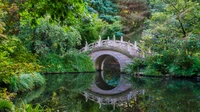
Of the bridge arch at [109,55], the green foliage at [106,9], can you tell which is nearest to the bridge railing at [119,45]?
the bridge arch at [109,55]

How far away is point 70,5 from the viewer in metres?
2.96

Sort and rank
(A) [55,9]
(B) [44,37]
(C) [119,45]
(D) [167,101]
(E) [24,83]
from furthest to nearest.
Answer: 1. (C) [119,45]
2. (B) [44,37]
3. (E) [24,83]
4. (D) [167,101]
5. (A) [55,9]

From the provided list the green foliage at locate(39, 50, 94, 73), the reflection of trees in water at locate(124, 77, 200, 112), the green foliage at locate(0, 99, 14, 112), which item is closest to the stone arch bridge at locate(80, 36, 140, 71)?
the green foliage at locate(39, 50, 94, 73)

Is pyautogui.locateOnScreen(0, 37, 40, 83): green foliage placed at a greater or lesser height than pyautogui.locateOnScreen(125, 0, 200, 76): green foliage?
lesser

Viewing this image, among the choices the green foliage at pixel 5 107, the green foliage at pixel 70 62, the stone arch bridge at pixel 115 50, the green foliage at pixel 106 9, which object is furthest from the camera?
the green foliage at pixel 106 9

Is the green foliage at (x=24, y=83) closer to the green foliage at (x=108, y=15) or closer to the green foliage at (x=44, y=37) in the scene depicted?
the green foliage at (x=44, y=37)

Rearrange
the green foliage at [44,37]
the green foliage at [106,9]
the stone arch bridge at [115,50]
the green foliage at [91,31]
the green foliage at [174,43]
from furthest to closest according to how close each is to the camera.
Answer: the green foliage at [106,9] < the green foliage at [91,31] < the stone arch bridge at [115,50] < the green foliage at [44,37] < the green foliage at [174,43]

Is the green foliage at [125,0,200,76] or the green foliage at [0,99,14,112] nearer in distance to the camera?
the green foliage at [0,99,14,112]

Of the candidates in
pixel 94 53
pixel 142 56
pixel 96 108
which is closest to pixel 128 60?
pixel 142 56

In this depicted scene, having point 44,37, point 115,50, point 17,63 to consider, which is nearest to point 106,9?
point 115,50

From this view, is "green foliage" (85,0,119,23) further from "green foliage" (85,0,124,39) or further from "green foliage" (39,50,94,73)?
"green foliage" (39,50,94,73)

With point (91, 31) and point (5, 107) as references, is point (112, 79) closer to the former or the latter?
point (91, 31)

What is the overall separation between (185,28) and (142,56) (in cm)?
356

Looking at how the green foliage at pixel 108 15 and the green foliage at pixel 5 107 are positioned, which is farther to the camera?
the green foliage at pixel 108 15
